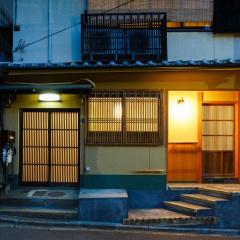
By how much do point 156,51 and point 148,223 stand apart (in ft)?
18.0

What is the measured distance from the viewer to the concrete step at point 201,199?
40.3 ft

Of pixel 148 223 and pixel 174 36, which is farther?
pixel 174 36

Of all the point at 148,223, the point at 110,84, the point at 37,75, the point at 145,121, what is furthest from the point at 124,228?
the point at 37,75

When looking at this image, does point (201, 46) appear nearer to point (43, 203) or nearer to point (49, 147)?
point (49, 147)

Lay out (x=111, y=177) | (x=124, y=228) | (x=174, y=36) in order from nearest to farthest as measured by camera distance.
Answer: (x=124, y=228)
(x=111, y=177)
(x=174, y=36)

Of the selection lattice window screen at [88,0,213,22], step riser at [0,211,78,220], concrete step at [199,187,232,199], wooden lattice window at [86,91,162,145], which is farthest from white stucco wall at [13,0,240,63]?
step riser at [0,211,78,220]

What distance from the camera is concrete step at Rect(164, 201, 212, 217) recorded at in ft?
39.9

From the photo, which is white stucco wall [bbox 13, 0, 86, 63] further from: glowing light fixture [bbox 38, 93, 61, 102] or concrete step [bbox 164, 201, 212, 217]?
concrete step [bbox 164, 201, 212, 217]

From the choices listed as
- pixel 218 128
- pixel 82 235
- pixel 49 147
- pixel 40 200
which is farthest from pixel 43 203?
pixel 218 128

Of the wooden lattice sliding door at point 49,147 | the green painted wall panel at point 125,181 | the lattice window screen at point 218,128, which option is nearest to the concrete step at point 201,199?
the green painted wall panel at point 125,181

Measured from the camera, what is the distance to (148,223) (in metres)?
11.8

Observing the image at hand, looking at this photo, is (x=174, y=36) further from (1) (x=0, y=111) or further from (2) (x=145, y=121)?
(1) (x=0, y=111)

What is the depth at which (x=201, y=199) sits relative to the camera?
12695 mm

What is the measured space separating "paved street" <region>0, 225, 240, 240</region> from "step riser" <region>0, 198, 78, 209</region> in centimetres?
142
